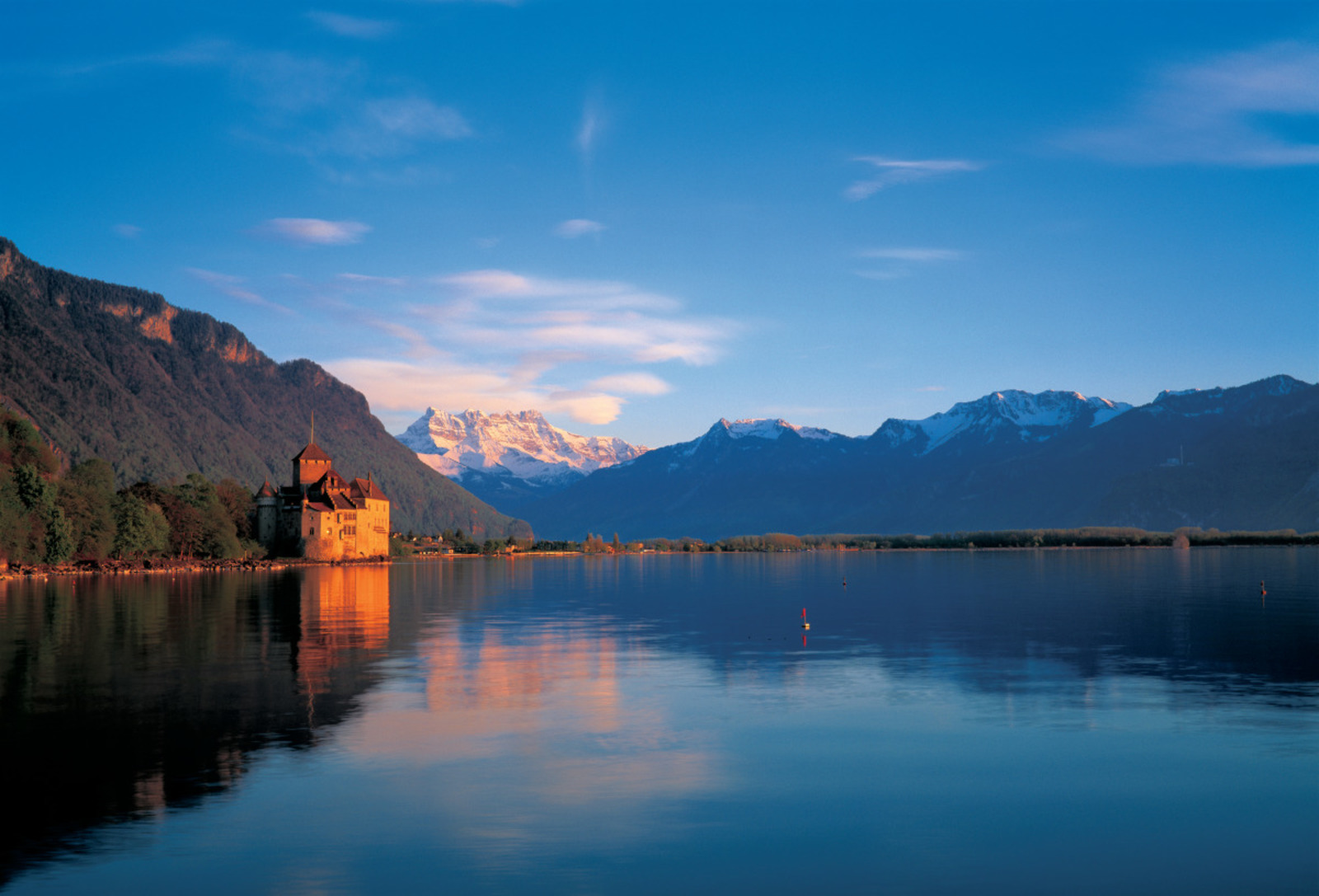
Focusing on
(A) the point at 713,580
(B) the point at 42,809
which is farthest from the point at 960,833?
(A) the point at 713,580

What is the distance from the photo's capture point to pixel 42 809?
2206 centimetres

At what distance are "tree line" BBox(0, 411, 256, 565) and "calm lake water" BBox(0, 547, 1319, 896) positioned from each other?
85464 millimetres

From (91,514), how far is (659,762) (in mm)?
142092

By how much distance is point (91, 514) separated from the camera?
146 m

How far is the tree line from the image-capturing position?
443ft

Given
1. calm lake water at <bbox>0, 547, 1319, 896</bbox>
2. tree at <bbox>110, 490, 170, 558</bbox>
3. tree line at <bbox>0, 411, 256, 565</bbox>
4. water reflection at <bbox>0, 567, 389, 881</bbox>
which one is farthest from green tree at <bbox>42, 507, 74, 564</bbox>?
calm lake water at <bbox>0, 547, 1319, 896</bbox>

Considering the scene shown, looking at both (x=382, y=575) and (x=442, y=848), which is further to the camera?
(x=382, y=575)

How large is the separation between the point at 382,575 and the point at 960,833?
5775 inches

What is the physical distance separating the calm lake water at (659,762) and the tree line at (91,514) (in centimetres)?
8546

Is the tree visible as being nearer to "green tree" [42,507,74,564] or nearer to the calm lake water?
"green tree" [42,507,74,564]

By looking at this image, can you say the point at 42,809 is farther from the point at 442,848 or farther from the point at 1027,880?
the point at 1027,880

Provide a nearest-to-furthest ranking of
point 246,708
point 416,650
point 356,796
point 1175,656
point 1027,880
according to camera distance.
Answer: point 1027,880 → point 356,796 → point 246,708 → point 1175,656 → point 416,650

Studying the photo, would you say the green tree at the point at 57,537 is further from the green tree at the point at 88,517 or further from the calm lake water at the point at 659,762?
the calm lake water at the point at 659,762

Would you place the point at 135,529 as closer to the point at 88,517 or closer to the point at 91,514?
the point at 91,514
